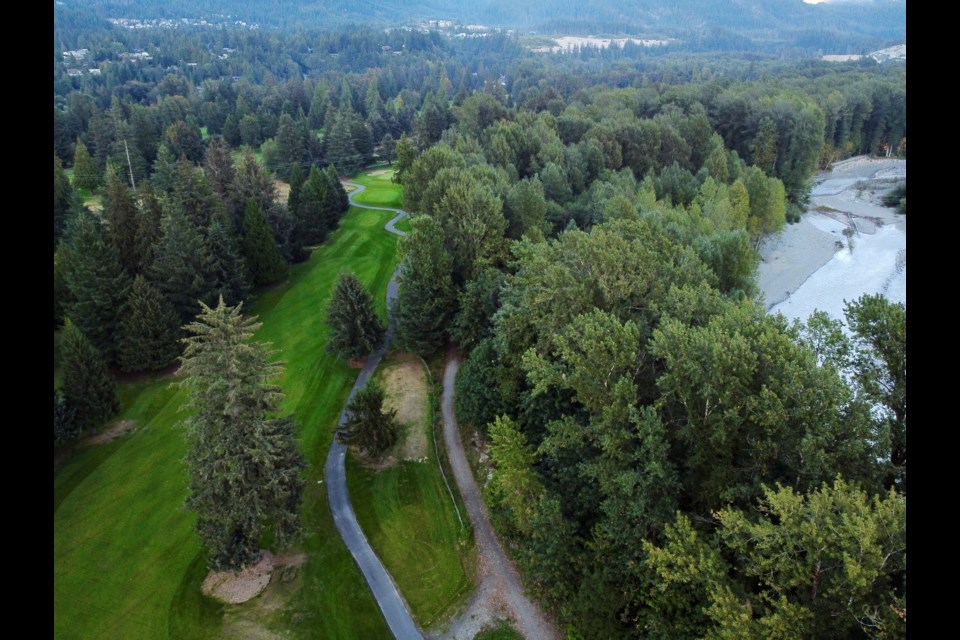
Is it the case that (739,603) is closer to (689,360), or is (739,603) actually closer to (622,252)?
(689,360)

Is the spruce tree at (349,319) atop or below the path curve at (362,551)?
atop

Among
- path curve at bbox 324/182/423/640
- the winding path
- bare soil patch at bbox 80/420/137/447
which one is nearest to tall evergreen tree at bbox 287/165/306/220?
bare soil patch at bbox 80/420/137/447

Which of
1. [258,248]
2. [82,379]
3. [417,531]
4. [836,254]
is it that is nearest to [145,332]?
[82,379]

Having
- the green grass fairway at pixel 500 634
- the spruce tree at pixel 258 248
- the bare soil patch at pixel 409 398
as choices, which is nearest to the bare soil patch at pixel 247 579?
the bare soil patch at pixel 409 398

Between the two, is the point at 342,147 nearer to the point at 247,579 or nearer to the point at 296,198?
the point at 296,198

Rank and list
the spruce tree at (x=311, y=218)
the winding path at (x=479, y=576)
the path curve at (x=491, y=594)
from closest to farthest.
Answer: the path curve at (x=491, y=594) < the winding path at (x=479, y=576) < the spruce tree at (x=311, y=218)

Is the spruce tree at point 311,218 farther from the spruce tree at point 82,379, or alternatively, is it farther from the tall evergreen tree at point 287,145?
the spruce tree at point 82,379
